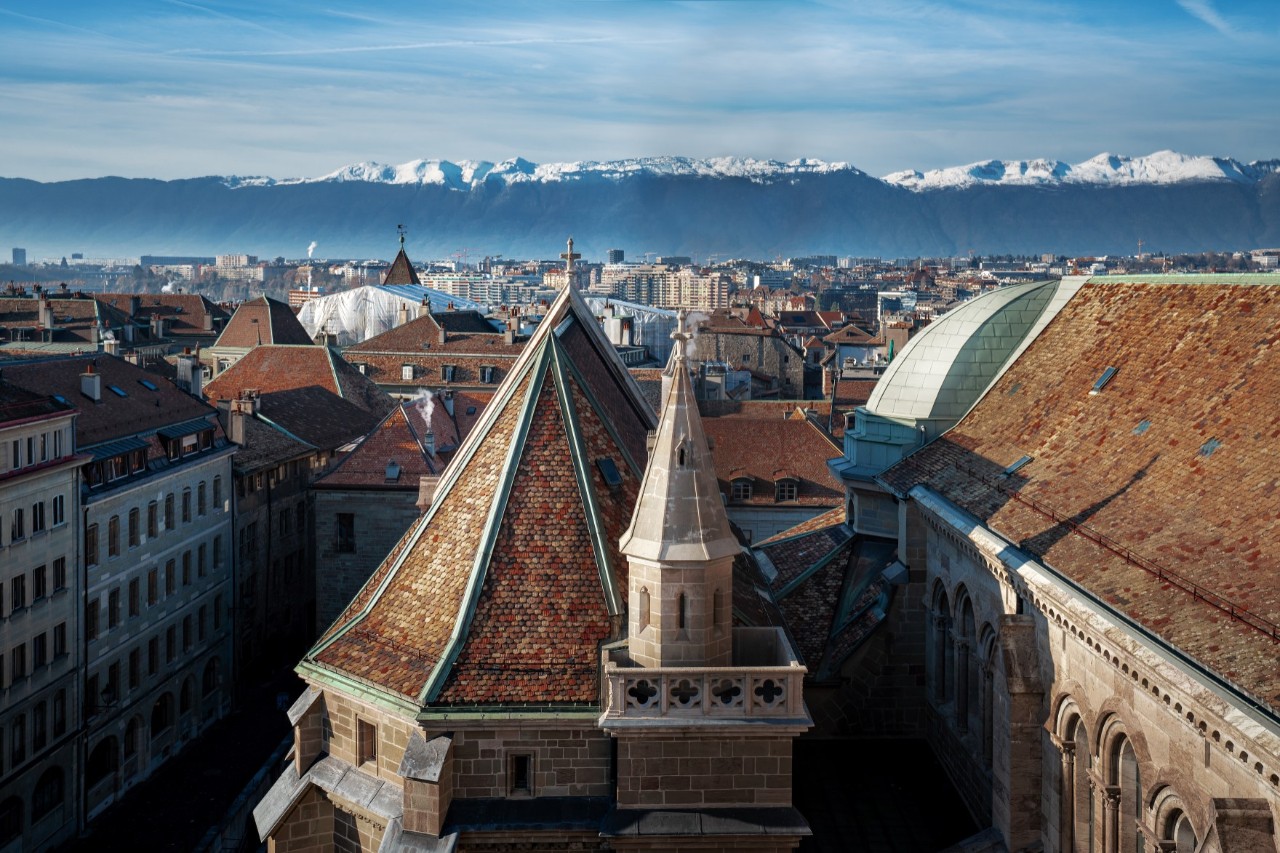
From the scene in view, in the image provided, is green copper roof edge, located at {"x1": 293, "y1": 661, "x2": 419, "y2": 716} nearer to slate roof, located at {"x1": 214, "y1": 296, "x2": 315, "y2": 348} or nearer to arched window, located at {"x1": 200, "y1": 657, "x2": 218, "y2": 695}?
arched window, located at {"x1": 200, "y1": 657, "x2": 218, "y2": 695}

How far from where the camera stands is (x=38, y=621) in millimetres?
46750

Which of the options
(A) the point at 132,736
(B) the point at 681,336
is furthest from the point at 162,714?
(B) the point at 681,336

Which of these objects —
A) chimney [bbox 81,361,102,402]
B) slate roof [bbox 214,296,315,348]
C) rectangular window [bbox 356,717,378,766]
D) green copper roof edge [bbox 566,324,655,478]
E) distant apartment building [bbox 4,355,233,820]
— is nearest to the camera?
rectangular window [bbox 356,717,378,766]

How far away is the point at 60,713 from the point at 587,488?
30.0 meters

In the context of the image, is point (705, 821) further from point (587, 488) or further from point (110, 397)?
point (110, 397)

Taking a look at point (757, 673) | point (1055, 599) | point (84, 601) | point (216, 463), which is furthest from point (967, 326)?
point (216, 463)

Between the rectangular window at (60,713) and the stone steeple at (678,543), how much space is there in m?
32.0

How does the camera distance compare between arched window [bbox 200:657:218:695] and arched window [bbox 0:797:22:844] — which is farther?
arched window [bbox 200:657:218:695]

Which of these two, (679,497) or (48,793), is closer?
(679,497)

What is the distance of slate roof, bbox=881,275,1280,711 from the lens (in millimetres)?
20359

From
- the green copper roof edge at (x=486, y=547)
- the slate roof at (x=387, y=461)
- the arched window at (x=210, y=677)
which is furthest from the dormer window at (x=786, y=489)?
the green copper roof edge at (x=486, y=547)

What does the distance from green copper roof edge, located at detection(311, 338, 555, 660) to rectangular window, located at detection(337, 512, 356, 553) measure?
103ft

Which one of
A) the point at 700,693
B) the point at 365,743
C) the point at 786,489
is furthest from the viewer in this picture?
the point at 786,489

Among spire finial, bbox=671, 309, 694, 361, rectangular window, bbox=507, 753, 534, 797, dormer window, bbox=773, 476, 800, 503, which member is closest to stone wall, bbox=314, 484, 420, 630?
dormer window, bbox=773, 476, 800, 503
